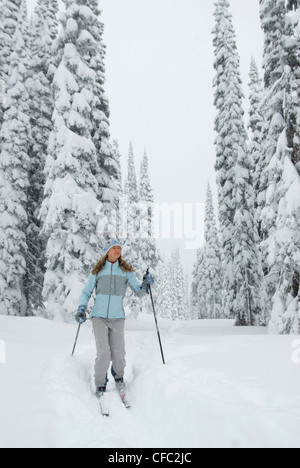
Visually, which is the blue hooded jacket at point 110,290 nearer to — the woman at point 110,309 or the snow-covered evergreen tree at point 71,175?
the woman at point 110,309

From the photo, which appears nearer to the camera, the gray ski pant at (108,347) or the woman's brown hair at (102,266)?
the gray ski pant at (108,347)

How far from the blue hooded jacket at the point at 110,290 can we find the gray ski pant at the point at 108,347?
15cm

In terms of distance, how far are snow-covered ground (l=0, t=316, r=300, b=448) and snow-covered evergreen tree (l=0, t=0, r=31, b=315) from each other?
11.7 m

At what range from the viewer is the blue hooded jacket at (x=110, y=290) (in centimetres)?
610

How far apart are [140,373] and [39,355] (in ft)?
7.94

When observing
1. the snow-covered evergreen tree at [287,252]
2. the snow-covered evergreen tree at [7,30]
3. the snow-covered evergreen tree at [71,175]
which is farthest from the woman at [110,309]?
the snow-covered evergreen tree at [7,30]

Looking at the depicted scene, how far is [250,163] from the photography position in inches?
870

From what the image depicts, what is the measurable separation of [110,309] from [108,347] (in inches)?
25.7

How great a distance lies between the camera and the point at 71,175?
15.9 meters

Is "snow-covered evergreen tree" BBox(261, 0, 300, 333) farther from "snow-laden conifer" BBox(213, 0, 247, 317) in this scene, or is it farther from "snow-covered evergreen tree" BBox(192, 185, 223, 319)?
"snow-covered evergreen tree" BBox(192, 185, 223, 319)

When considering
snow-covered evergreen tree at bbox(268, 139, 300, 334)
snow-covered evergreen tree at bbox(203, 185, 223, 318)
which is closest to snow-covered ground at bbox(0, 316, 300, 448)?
snow-covered evergreen tree at bbox(268, 139, 300, 334)

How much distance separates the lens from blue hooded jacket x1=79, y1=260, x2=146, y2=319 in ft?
20.0

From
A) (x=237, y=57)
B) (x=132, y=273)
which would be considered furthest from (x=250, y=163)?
(x=132, y=273)
